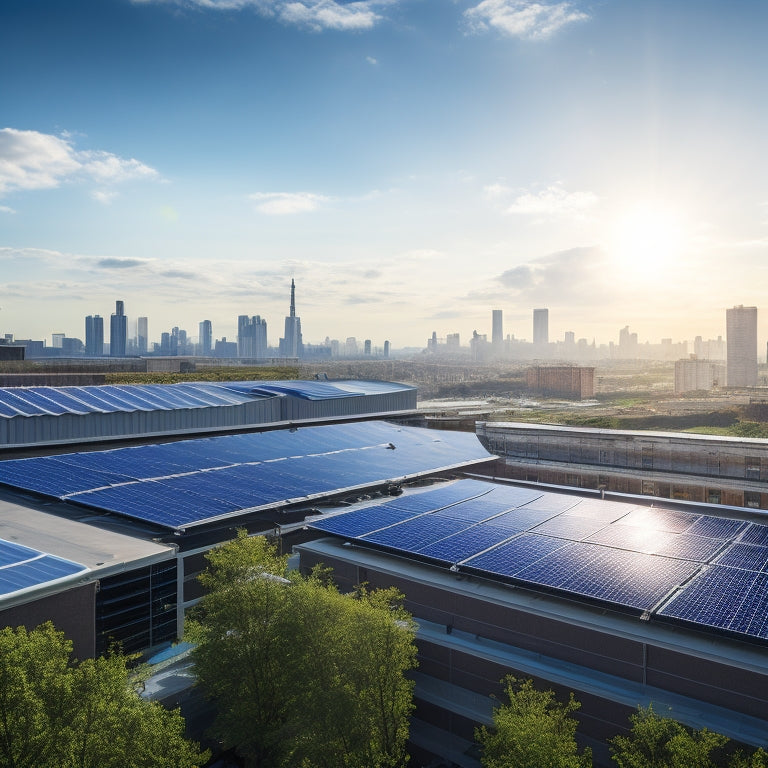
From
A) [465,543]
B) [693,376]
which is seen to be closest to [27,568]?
[465,543]

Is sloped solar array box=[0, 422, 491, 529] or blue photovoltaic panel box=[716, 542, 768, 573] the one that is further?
sloped solar array box=[0, 422, 491, 529]

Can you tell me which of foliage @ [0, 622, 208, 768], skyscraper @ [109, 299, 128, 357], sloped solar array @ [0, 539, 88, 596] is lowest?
foliage @ [0, 622, 208, 768]

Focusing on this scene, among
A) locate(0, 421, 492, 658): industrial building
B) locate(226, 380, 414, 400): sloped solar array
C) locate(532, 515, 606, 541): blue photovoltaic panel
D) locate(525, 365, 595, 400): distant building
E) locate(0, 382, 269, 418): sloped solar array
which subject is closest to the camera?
locate(0, 421, 492, 658): industrial building

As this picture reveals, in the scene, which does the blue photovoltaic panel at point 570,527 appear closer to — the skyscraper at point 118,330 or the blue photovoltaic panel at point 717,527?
the blue photovoltaic panel at point 717,527

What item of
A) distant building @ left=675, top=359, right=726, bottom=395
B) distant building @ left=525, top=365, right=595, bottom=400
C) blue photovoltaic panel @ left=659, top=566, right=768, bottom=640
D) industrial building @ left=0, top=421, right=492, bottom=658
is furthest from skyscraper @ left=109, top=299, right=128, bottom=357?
blue photovoltaic panel @ left=659, top=566, right=768, bottom=640

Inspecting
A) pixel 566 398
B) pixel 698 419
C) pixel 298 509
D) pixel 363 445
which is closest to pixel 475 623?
pixel 298 509

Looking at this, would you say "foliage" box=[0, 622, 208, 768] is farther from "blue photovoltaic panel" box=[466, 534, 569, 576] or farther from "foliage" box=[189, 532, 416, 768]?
"blue photovoltaic panel" box=[466, 534, 569, 576]
